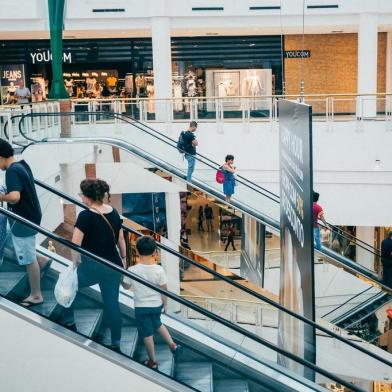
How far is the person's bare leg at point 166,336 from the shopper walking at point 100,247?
0.29m

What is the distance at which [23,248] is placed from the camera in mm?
4832

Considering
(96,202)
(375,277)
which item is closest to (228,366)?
(96,202)

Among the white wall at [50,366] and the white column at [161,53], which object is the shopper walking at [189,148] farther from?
the white wall at [50,366]

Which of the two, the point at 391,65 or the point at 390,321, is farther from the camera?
A: the point at 391,65

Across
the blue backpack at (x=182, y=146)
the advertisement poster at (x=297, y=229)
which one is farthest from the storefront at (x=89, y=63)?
the advertisement poster at (x=297, y=229)

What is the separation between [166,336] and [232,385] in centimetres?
57

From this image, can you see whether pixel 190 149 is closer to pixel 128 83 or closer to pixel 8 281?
pixel 8 281

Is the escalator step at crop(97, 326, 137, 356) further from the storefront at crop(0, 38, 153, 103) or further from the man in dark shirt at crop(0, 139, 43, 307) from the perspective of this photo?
the storefront at crop(0, 38, 153, 103)

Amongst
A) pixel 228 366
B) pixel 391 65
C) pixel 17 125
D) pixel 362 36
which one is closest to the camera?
pixel 228 366

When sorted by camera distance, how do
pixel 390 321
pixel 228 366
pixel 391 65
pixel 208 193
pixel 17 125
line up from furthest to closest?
pixel 391 65
pixel 208 193
pixel 17 125
pixel 390 321
pixel 228 366

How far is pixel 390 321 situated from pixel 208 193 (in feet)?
12.5

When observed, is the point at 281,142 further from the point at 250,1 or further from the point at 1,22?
the point at 1,22

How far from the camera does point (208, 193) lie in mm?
11969

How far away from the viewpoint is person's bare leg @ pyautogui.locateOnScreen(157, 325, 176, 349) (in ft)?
15.4
